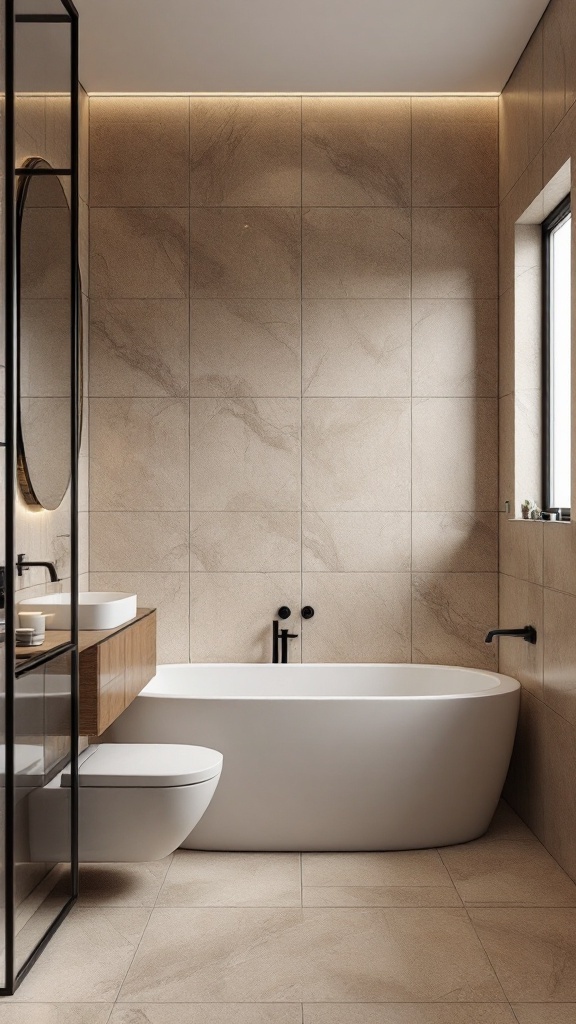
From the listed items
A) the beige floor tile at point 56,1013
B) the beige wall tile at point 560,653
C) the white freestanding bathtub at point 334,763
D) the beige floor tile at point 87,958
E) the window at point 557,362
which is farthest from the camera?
the window at point 557,362

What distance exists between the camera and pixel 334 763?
10.6ft

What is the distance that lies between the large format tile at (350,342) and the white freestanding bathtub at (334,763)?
1.46 metres

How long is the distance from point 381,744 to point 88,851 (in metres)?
1.06

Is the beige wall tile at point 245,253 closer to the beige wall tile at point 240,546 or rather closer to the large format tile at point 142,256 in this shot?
the large format tile at point 142,256

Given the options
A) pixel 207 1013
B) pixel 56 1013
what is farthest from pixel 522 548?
pixel 56 1013

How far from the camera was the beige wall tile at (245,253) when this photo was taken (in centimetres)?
401

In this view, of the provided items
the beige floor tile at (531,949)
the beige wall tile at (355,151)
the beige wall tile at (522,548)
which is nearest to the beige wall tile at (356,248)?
the beige wall tile at (355,151)

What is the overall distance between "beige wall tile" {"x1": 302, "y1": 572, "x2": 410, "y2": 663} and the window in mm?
772

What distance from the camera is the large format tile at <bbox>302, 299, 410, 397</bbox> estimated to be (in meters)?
4.01

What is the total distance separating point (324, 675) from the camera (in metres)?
3.93

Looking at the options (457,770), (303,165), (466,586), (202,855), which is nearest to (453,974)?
(457,770)

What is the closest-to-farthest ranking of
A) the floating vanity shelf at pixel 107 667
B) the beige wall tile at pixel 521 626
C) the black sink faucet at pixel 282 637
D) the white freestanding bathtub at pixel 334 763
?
the floating vanity shelf at pixel 107 667 < the white freestanding bathtub at pixel 334 763 < the beige wall tile at pixel 521 626 < the black sink faucet at pixel 282 637

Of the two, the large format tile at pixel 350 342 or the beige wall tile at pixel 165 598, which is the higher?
the large format tile at pixel 350 342

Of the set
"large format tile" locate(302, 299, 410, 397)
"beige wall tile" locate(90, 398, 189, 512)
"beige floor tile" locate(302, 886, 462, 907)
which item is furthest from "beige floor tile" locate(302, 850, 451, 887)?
"large format tile" locate(302, 299, 410, 397)
